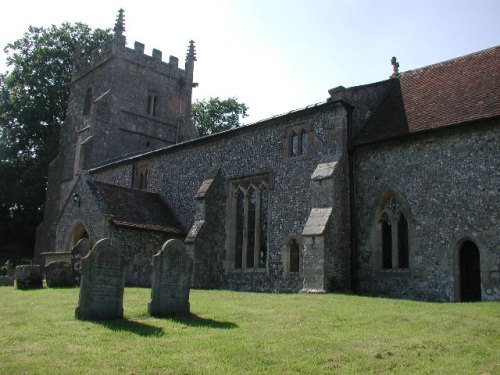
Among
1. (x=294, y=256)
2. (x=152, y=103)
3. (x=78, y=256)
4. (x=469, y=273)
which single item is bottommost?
(x=469, y=273)

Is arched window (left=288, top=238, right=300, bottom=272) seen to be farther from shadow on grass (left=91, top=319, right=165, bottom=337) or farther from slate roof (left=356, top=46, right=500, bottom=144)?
shadow on grass (left=91, top=319, right=165, bottom=337)

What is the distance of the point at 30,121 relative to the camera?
3894 cm

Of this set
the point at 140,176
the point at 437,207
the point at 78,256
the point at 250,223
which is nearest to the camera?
the point at 437,207

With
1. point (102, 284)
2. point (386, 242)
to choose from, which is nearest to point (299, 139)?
point (386, 242)

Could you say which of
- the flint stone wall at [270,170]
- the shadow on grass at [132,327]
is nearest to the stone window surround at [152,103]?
the flint stone wall at [270,170]

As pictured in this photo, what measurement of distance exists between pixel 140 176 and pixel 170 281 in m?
16.1

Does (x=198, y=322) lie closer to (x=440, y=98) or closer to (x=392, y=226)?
(x=392, y=226)

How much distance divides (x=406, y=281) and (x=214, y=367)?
10131mm

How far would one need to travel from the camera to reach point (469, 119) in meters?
15.1

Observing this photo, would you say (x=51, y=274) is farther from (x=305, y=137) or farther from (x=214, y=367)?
(x=214, y=367)

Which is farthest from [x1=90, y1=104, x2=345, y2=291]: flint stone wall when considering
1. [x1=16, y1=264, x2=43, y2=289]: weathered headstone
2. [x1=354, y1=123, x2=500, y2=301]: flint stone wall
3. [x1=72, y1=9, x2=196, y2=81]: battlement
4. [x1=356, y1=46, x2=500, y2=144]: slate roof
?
[x1=72, y1=9, x2=196, y2=81]: battlement

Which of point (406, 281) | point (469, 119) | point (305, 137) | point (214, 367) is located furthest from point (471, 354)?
point (305, 137)

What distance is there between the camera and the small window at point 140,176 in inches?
1024

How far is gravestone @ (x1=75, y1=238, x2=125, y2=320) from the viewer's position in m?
10.2
